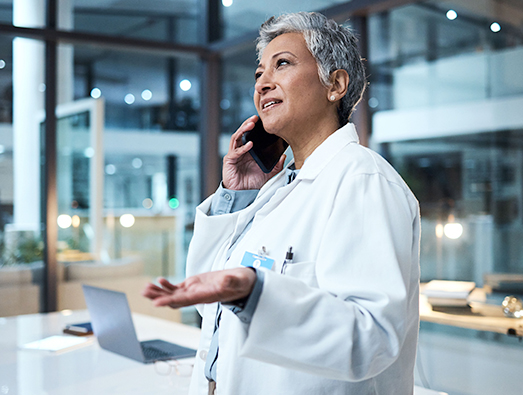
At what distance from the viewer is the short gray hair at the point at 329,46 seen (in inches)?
50.5

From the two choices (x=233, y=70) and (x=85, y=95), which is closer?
(x=233, y=70)

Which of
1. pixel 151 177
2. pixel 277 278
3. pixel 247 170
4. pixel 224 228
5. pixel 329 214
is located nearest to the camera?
pixel 277 278

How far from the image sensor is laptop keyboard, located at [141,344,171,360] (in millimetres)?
1819

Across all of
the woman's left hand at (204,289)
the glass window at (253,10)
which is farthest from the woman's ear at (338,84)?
the glass window at (253,10)

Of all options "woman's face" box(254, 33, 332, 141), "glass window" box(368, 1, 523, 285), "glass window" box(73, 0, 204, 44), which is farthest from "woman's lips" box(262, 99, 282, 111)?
"glass window" box(73, 0, 204, 44)

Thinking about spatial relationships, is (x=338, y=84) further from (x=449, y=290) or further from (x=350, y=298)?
(x=449, y=290)

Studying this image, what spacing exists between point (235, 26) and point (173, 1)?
1.98 feet

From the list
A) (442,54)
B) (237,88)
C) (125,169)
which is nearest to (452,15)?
(442,54)

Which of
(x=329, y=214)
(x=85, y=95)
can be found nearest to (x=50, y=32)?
→ (x=85, y=95)

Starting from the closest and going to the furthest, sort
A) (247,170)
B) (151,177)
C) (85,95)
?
(247,170) < (85,95) < (151,177)

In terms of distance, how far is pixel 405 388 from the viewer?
1.13 metres

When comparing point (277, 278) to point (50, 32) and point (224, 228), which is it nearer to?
point (224, 228)

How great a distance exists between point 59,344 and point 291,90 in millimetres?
1344

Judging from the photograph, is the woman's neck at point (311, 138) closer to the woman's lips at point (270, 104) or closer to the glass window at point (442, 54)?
the woman's lips at point (270, 104)
